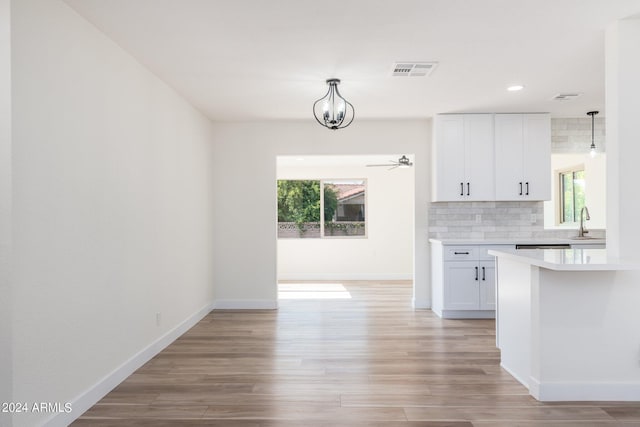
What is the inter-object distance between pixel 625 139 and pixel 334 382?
2.57 m

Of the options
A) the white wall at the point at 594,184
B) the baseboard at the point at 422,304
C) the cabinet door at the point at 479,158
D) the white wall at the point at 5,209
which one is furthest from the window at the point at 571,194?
the white wall at the point at 5,209

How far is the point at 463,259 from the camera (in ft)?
17.7

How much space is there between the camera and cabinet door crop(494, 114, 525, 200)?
5.62 metres

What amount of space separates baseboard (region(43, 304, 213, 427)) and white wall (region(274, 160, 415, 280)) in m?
4.34

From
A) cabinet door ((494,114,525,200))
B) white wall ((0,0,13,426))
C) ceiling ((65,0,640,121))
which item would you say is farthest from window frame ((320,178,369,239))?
white wall ((0,0,13,426))

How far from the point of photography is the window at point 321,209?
930cm

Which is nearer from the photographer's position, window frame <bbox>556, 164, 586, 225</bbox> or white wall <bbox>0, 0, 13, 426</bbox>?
white wall <bbox>0, 0, 13, 426</bbox>

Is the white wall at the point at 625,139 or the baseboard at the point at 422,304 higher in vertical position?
the white wall at the point at 625,139

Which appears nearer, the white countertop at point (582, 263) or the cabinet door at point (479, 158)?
the white countertop at point (582, 263)

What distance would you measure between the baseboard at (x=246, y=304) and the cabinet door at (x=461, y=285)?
222 centimetres

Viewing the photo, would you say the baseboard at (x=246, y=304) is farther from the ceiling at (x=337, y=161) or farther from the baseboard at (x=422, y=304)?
the ceiling at (x=337, y=161)

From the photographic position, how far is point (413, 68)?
389cm

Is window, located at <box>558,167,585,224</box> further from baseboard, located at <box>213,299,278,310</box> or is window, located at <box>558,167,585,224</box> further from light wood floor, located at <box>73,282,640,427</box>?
baseboard, located at <box>213,299,278,310</box>

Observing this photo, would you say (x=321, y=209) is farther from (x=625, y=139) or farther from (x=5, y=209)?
(x=5, y=209)
